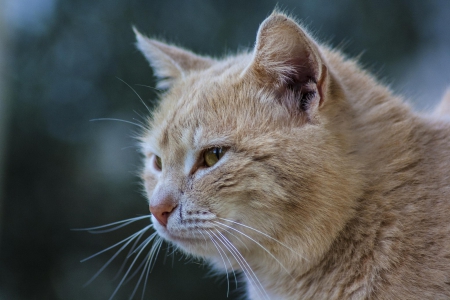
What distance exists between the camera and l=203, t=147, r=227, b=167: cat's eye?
3.36 ft

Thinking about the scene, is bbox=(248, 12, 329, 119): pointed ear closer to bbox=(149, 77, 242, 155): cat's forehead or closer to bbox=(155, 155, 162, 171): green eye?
bbox=(149, 77, 242, 155): cat's forehead

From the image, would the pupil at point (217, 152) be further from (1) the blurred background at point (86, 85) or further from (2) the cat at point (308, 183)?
(1) the blurred background at point (86, 85)

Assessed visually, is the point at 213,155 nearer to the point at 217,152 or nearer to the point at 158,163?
the point at 217,152

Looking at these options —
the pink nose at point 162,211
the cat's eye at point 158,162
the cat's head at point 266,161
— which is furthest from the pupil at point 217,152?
the cat's eye at point 158,162

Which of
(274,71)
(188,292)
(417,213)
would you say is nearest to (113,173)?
(188,292)

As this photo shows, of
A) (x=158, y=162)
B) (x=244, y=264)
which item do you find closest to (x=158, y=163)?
(x=158, y=162)

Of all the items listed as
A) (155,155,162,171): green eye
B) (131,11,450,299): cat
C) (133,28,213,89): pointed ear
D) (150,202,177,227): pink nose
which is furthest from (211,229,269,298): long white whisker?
(133,28,213,89): pointed ear

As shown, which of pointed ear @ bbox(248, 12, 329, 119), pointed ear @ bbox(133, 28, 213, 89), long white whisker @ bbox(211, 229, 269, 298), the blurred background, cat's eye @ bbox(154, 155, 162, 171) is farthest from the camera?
the blurred background

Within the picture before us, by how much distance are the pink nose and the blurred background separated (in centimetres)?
71

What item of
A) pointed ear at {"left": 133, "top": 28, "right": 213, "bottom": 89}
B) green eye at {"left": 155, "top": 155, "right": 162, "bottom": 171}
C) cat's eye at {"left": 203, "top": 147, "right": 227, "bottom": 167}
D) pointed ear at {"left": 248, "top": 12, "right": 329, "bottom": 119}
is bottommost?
green eye at {"left": 155, "top": 155, "right": 162, "bottom": 171}

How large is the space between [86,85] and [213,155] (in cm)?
95

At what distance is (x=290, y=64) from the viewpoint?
38.8 inches

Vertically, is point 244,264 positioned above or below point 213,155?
below

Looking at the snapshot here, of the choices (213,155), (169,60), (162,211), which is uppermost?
(169,60)
